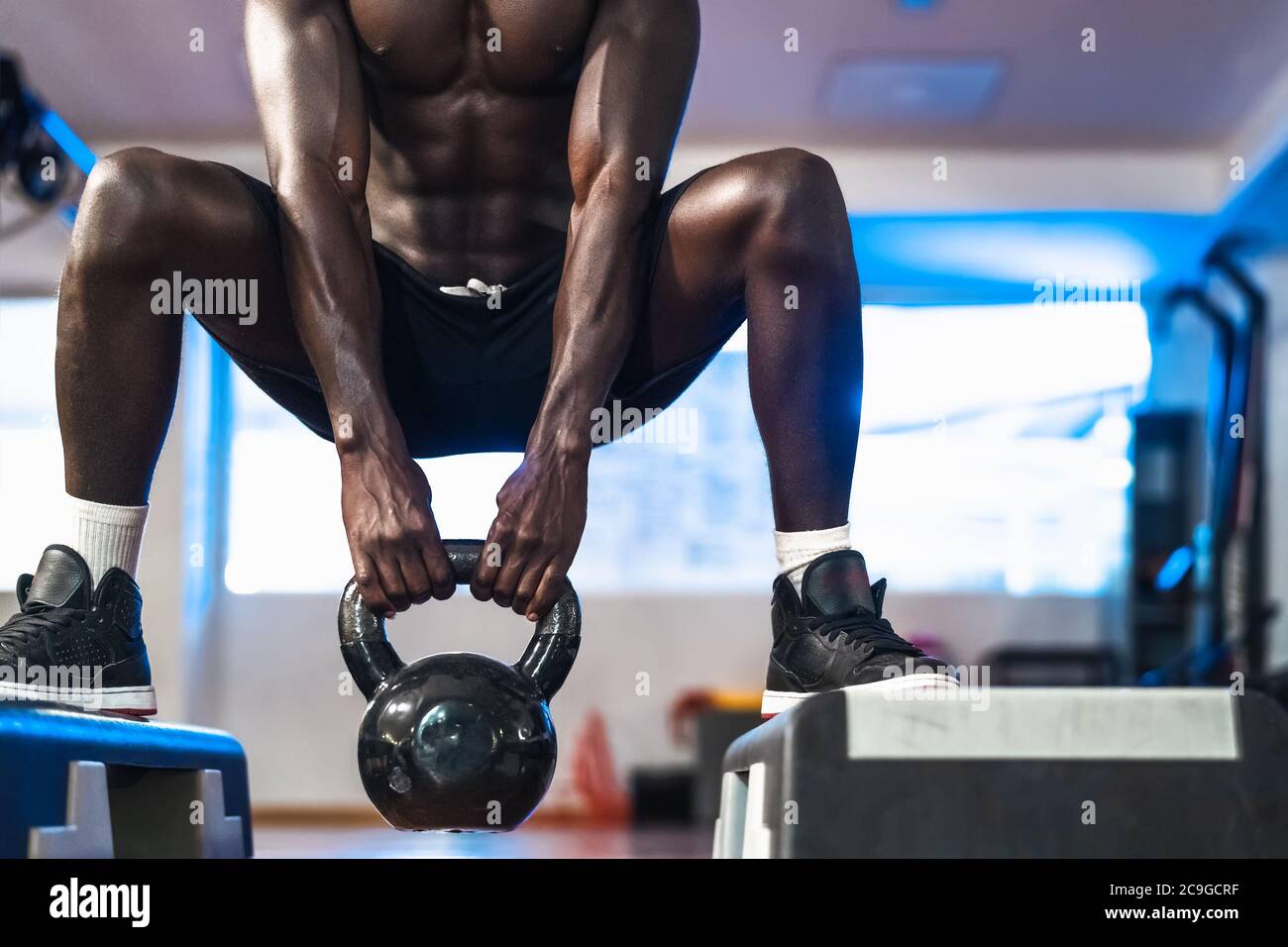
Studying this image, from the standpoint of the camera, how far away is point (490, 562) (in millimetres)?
995

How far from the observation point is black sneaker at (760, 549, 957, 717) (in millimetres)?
1058

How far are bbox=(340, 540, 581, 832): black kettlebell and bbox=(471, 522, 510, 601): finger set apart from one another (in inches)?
3.5

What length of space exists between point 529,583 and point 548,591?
0.05ft

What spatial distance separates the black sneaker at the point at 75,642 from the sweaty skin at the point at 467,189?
0.29 metres

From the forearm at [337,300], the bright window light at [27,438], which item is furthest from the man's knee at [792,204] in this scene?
the bright window light at [27,438]

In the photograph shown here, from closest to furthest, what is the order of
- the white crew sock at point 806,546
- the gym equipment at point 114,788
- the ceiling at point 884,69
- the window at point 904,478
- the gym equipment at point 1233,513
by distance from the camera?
1. the gym equipment at point 114,788
2. the white crew sock at point 806,546
3. the ceiling at point 884,69
4. the gym equipment at point 1233,513
5. the window at point 904,478

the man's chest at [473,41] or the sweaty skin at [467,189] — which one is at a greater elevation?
the man's chest at [473,41]

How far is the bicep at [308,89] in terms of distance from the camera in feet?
3.89

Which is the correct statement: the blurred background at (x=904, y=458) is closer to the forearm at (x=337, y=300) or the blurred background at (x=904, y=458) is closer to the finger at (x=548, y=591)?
the forearm at (x=337, y=300)

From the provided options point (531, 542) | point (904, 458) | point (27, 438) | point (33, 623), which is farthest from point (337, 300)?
point (27, 438)

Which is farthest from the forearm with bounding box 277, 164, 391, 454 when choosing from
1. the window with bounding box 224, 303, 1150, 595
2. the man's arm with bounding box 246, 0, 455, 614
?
the window with bounding box 224, 303, 1150, 595

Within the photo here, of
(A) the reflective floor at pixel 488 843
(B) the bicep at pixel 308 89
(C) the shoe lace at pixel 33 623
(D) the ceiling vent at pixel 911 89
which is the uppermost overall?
(D) the ceiling vent at pixel 911 89

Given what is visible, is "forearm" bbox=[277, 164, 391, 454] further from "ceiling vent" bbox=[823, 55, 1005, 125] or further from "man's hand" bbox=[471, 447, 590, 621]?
"ceiling vent" bbox=[823, 55, 1005, 125]

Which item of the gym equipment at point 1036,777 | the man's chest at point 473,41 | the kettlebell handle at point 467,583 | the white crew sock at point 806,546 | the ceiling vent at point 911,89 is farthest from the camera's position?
the ceiling vent at point 911,89
